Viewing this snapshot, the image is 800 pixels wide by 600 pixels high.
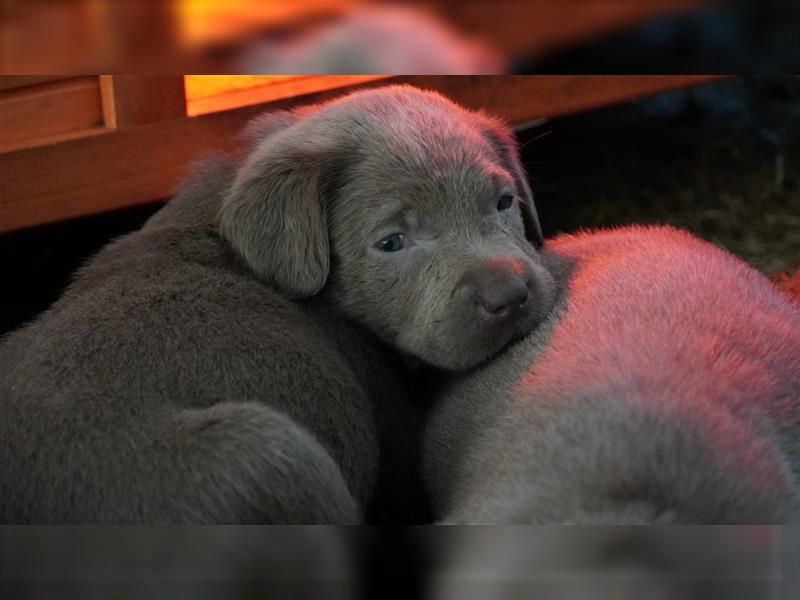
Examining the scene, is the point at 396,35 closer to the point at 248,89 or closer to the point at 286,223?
the point at 286,223

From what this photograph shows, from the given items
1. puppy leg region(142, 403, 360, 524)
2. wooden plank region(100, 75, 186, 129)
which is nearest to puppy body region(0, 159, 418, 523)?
puppy leg region(142, 403, 360, 524)

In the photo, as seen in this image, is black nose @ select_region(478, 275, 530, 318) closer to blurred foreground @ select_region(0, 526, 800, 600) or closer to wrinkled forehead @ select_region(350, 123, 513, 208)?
wrinkled forehead @ select_region(350, 123, 513, 208)

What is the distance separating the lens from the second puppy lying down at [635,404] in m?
1.89

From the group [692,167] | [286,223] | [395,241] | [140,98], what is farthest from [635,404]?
[692,167]

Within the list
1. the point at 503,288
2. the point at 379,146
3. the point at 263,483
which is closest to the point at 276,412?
the point at 263,483

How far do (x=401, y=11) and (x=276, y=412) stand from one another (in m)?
1.18

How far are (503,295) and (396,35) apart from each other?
3.88 feet

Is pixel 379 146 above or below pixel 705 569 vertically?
above

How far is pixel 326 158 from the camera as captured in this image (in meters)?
2.75

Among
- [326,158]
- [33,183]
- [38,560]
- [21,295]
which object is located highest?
[326,158]

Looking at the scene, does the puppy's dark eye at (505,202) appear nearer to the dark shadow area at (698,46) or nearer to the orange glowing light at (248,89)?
the orange glowing light at (248,89)

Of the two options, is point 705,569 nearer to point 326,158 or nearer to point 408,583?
point 408,583

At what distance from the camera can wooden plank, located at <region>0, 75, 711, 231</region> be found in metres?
3.16

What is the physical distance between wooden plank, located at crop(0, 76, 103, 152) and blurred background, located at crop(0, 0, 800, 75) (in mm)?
1645
